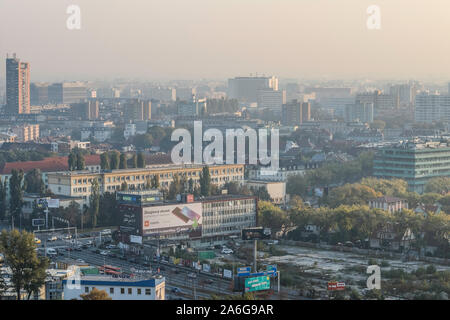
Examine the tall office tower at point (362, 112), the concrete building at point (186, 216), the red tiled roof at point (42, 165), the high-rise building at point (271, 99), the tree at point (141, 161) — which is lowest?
the concrete building at point (186, 216)

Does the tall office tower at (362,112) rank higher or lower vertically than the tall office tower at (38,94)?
lower

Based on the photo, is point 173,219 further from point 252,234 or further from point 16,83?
point 16,83

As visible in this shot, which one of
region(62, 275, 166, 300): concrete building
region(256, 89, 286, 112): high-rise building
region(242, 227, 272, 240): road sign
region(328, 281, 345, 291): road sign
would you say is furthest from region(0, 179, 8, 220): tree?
region(256, 89, 286, 112): high-rise building

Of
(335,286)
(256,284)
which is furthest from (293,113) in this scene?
(256,284)

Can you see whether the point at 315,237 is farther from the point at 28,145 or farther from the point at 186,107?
the point at 186,107

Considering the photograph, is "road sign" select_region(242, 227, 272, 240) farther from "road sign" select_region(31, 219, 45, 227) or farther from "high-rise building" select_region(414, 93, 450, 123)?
"high-rise building" select_region(414, 93, 450, 123)

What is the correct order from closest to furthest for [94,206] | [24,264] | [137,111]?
[24,264] → [94,206] → [137,111]

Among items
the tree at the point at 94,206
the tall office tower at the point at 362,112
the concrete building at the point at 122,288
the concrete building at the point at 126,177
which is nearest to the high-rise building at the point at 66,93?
the tall office tower at the point at 362,112

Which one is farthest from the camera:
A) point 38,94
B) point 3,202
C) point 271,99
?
point 38,94

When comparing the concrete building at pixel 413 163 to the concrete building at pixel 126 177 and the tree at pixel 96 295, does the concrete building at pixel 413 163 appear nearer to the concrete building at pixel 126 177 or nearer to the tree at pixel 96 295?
the concrete building at pixel 126 177
